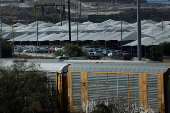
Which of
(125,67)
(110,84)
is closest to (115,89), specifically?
(110,84)

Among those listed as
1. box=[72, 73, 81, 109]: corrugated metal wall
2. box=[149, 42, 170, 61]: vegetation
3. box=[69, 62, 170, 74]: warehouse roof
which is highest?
box=[149, 42, 170, 61]: vegetation

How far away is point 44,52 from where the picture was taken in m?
55.7

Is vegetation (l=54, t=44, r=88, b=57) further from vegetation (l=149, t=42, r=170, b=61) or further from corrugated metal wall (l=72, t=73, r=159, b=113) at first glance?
corrugated metal wall (l=72, t=73, r=159, b=113)

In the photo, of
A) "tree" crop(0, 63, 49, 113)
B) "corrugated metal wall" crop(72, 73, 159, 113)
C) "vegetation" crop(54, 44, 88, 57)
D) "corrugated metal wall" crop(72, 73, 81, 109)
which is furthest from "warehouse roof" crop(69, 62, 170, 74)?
"vegetation" crop(54, 44, 88, 57)

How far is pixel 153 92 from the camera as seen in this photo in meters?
13.7

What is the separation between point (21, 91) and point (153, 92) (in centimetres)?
543

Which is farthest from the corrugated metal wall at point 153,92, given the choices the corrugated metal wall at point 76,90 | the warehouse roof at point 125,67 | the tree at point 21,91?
the tree at point 21,91

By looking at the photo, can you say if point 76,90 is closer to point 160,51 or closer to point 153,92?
point 153,92

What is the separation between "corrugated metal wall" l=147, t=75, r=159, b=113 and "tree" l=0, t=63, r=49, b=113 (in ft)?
14.4

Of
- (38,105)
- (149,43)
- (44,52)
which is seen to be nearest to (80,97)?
(38,105)

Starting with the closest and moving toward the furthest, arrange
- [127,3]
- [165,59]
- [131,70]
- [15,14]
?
1. [131,70]
2. [165,59]
3. [15,14]
4. [127,3]

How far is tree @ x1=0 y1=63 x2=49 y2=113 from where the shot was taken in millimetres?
14422

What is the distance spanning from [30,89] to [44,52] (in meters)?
41.2

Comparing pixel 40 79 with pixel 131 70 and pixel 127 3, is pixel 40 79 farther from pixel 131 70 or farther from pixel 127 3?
pixel 127 3
